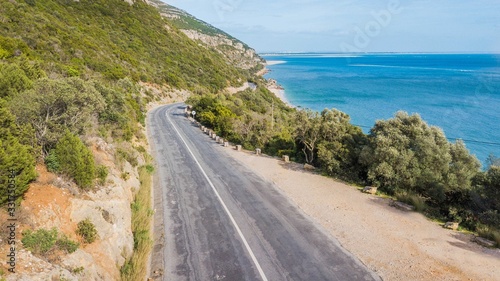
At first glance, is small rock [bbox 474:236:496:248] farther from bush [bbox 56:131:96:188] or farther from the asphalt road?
bush [bbox 56:131:96:188]

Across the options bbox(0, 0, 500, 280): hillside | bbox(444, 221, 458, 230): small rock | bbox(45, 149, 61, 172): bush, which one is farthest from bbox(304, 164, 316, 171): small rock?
bbox(45, 149, 61, 172): bush

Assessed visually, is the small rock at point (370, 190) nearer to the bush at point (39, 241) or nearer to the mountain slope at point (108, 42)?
the bush at point (39, 241)

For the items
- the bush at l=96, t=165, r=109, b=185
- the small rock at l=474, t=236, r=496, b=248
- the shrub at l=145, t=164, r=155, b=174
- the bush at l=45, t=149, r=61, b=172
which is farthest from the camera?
the shrub at l=145, t=164, r=155, b=174

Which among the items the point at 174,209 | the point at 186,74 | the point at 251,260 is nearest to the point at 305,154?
the point at 174,209

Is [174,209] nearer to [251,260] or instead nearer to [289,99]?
[251,260]

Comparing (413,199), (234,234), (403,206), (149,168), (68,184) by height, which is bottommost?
(234,234)

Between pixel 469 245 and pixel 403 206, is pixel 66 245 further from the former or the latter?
pixel 403 206

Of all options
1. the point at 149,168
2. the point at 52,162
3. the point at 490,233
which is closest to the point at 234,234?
the point at 52,162
